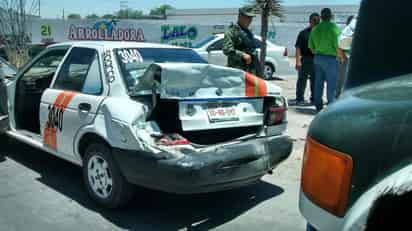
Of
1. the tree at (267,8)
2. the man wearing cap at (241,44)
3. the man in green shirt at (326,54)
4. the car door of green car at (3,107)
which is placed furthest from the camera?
the tree at (267,8)

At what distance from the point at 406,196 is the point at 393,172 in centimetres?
13

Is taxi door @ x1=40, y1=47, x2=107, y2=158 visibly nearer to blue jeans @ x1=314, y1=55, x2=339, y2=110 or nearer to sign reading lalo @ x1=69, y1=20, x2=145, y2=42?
blue jeans @ x1=314, y1=55, x2=339, y2=110

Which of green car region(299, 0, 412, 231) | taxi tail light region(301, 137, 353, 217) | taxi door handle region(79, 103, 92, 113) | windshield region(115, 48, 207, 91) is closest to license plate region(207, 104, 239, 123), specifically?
windshield region(115, 48, 207, 91)

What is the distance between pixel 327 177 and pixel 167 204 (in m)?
2.90

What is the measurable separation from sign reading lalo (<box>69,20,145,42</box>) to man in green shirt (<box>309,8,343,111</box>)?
622 inches

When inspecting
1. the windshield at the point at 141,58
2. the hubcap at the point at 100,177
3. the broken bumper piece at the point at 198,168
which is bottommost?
the hubcap at the point at 100,177

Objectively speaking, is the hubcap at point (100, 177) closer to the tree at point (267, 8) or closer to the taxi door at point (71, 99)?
the taxi door at point (71, 99)

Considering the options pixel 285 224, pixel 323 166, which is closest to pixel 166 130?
pixel 285 224

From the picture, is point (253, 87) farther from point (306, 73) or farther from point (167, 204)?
point (306, 73)

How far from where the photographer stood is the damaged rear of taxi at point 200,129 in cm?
378

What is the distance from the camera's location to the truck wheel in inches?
162

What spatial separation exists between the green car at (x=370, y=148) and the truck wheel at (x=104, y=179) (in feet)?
7.52

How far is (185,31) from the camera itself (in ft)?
78.6

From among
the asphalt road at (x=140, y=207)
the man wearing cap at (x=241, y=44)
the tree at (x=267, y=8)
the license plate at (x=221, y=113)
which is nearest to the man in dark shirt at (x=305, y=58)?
the tree at (x=267, y=8)
